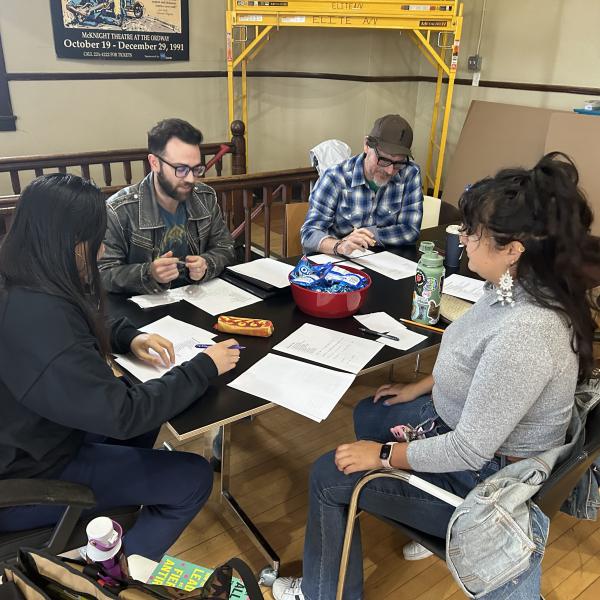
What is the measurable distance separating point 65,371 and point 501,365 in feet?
2.78

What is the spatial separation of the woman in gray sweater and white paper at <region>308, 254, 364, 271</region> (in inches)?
30.6

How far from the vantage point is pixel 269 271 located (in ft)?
6.33

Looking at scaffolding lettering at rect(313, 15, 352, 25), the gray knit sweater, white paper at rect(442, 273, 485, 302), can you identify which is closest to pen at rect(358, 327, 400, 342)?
the gray knit sweater

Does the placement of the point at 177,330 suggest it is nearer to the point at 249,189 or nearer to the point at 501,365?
the point at 501,365

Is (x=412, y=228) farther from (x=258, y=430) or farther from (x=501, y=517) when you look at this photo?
(x=501, y=517)

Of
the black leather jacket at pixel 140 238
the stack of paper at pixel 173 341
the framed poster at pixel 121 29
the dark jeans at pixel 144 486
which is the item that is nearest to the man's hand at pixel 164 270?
the black leather jacket at pixel 140 238

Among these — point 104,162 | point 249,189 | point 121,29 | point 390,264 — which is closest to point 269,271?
point 390,264

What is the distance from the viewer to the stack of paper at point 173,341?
52.4 inches

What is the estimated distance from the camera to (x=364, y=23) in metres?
3.97

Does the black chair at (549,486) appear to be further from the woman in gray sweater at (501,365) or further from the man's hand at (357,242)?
the man's hand at (357,242)

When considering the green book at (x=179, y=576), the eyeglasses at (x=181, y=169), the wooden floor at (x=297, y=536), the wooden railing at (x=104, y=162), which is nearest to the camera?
the green book at (x=179, y=576)

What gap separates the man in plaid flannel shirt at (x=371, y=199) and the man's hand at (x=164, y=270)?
76cm

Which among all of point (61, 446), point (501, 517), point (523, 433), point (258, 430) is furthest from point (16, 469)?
point (258, 430)

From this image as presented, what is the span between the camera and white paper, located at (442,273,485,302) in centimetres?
183
